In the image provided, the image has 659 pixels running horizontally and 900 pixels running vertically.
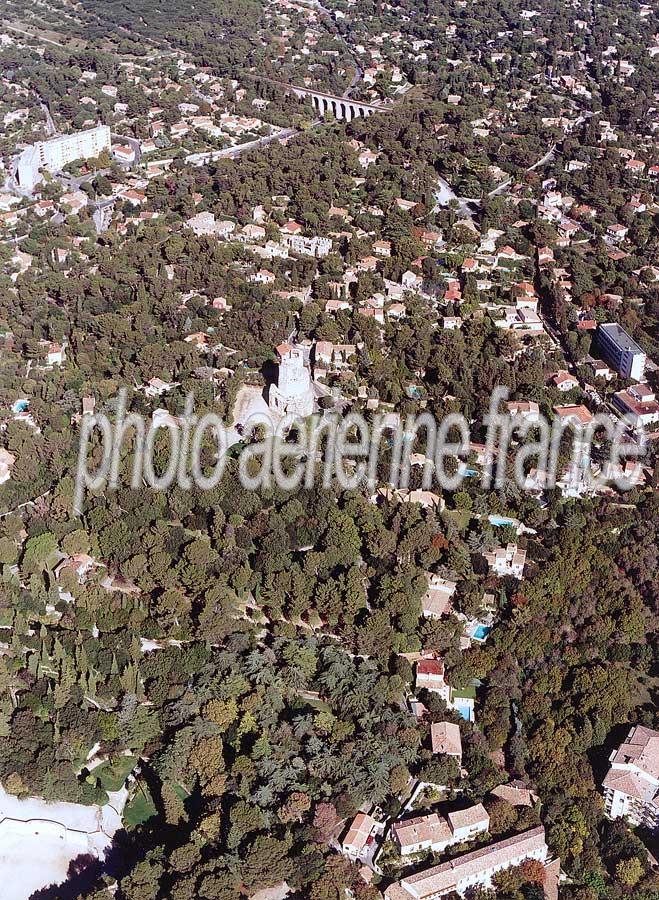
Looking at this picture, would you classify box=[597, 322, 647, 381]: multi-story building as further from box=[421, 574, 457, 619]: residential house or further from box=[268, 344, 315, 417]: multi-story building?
box=[421, 574, 457, 619]: residential house

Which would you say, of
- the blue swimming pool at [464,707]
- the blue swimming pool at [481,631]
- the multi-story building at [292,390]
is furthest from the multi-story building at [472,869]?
the multi-story building at [292,390]

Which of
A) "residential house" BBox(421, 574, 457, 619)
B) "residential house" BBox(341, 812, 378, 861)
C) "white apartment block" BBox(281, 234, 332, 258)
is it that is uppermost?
"white apartment block" BBox(281, 234, 332, 258)

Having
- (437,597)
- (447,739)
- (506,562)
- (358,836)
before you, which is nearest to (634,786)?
(447,739)

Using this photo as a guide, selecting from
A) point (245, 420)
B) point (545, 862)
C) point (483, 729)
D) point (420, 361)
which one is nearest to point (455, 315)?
point (420, 361)

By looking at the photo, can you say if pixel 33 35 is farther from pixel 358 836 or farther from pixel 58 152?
pixel 358 836

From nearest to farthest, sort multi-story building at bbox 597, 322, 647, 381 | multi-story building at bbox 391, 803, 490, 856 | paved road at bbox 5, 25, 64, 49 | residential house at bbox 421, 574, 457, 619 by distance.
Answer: multi-story building at bbox 391, 803, 490, 856 → residential house at bbox 421, 574, 457, 619 → multi-story building at bbox 597, 322, 647, 381 → paved road at bbox 5, 25, 64, 49

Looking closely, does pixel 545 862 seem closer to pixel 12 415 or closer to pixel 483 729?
pixel 483 729

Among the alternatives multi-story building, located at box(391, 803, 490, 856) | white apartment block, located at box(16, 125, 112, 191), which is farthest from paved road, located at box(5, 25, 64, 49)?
multi-story building, located at box(391, 803, 490, 856)
